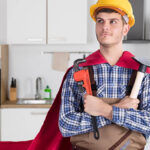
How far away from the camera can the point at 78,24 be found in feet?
11.4

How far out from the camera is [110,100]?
1.27 meters

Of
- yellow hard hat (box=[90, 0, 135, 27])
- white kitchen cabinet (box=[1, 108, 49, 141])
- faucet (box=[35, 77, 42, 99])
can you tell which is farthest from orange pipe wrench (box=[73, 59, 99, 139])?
faucet (box=[35, 77, 42, 99])

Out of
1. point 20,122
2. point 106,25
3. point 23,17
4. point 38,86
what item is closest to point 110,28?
point 106,25

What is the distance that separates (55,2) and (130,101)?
2.49 m

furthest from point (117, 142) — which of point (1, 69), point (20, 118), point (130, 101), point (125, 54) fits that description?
point (1, 69)

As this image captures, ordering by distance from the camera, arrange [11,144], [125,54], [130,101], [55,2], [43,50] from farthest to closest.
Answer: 1. [43,50]
2. [55,2]
3. [11,144]
4. [125,54]
5. [130,101]

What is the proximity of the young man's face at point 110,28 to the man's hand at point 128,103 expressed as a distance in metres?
Result: 0.24

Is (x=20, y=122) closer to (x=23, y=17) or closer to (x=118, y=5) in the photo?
(x=23, y=17)

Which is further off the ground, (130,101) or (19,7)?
(19,7)

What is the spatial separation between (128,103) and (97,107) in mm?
128

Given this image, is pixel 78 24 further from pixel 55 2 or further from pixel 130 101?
pixel 130 101

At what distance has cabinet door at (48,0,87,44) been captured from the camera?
3.46 meters

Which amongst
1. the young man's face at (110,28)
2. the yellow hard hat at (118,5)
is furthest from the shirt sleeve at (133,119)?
the yellow hard hat at (118,5)

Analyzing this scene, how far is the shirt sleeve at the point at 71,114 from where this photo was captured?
1.25 metres
